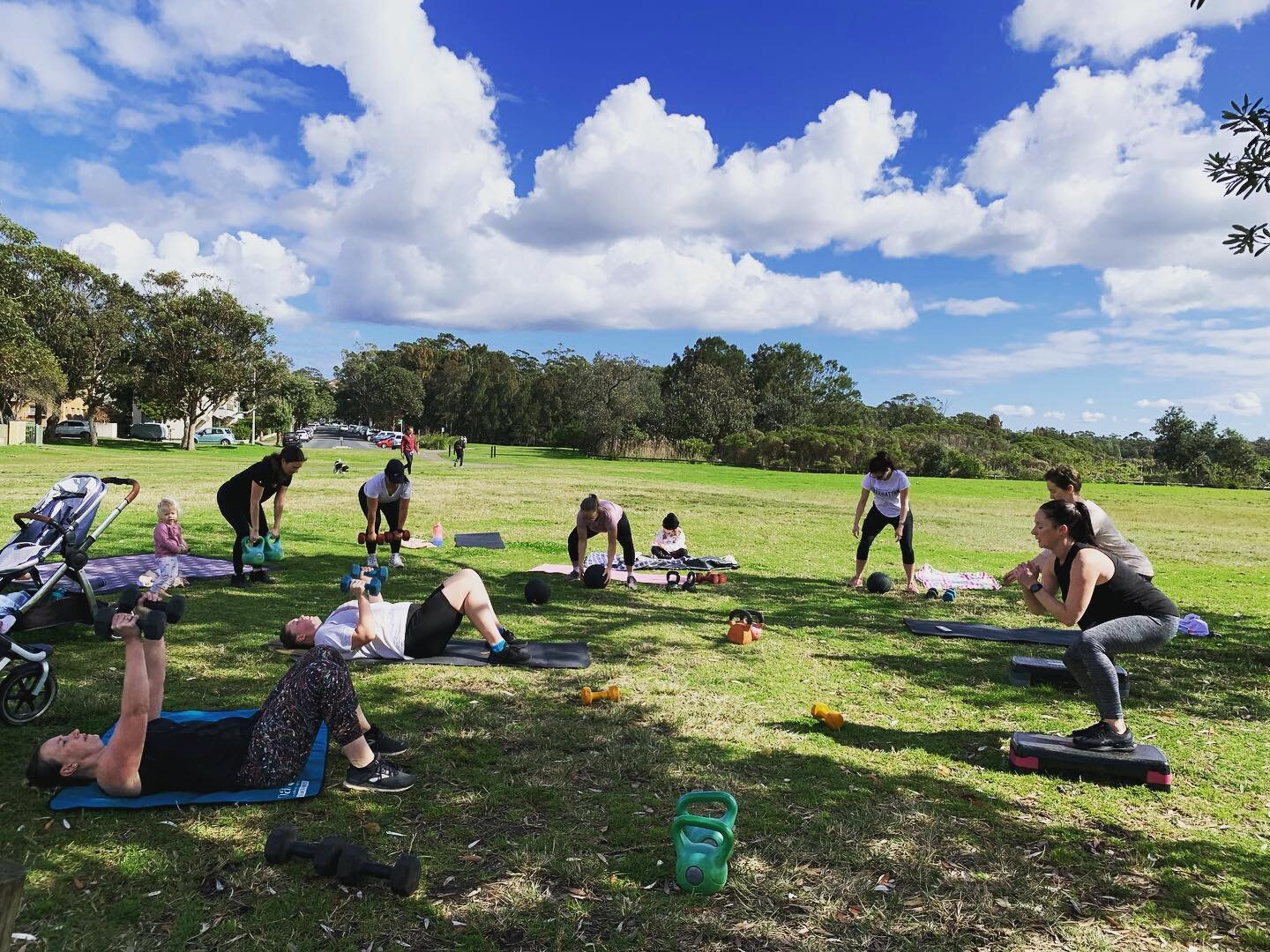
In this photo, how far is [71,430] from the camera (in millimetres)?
48469

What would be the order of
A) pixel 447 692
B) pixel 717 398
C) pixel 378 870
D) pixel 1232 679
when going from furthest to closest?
pixel 717 398 → pixel 1232 679 → pixel 447 692 → pixel 378 870

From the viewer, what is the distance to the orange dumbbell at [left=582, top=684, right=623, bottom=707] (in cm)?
571

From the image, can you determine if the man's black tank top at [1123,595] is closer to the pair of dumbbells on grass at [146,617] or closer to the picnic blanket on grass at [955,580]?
the pair of dumbbells on grass at [146,617]

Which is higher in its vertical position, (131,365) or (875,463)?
(131,365)

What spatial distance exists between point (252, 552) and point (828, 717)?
7174 mm

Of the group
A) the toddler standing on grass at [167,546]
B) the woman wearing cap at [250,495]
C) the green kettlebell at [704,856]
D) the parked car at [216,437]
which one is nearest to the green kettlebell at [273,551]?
the woman wearing cap at [250,495]

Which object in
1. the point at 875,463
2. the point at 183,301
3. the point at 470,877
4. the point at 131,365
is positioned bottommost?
the point at 470,877

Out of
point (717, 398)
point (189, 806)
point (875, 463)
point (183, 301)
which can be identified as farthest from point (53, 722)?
point (717, 398)

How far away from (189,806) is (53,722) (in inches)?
68.6

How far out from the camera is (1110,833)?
4051mm

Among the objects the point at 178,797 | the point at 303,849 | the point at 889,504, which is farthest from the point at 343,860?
the point at 889,504

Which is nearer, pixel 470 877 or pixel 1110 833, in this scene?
pixel 470 877

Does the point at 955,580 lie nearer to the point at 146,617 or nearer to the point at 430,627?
the point at 430,627

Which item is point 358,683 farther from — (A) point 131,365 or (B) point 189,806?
(A) point 131,365
